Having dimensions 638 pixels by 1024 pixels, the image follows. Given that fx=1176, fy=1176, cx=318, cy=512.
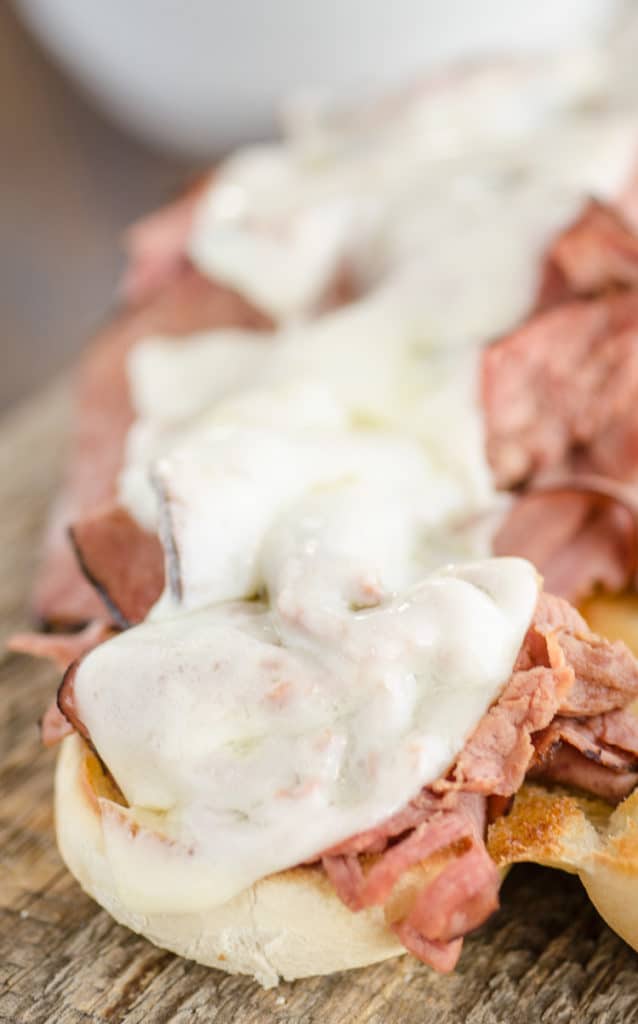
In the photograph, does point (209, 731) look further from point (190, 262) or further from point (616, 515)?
point (190, 262)

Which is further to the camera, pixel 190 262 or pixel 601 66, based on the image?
Answer: pixel 601 66

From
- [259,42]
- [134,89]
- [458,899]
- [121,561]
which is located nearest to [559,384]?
[121,561]

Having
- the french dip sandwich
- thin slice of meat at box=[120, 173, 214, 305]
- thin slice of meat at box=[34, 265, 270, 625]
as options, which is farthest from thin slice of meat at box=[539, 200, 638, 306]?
thin slice of meat at box=[120, 173, 214, 305]

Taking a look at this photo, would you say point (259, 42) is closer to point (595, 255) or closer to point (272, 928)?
point (595, 255)

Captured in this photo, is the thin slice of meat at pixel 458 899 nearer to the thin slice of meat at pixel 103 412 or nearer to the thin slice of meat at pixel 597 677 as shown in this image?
the thin slice of meat at pixel 597 677

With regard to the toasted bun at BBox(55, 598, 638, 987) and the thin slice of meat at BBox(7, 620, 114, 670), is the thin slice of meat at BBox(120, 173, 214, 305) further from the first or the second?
the toasted bun at BBox(55, 598, 638, 987)

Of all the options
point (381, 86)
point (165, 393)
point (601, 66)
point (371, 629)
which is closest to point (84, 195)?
point (381, 86)
